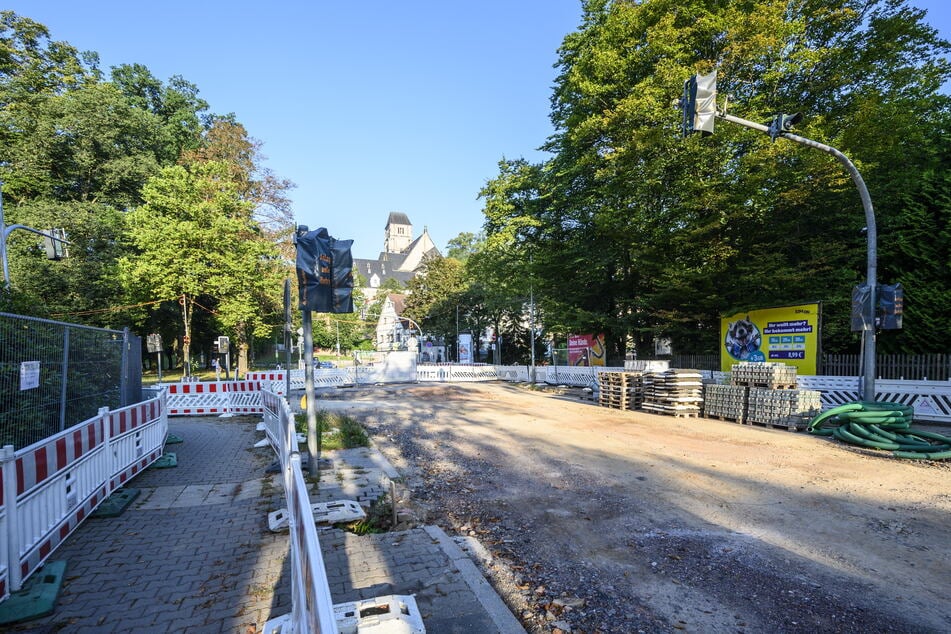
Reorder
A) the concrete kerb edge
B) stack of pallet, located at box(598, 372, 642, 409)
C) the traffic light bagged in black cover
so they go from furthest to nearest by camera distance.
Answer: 1. stack of pallet, located at box(598, 372, 642, 409)
2. the traffic light bagged in black cover
3. the concrete kerb edge

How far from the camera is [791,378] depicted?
1250cm

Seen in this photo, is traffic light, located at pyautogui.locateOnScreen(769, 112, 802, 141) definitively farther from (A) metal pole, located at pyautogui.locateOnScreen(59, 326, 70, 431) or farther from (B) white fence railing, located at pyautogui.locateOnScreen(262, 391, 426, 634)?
(A) metal pole, located at pyautogui.locateOnScreen(59, 326, 70, 431)

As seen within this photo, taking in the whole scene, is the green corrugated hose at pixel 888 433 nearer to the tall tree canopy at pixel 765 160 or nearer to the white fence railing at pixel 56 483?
the tall tree canopy at pixel 765 160

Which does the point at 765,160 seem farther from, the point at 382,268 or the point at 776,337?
the point at 382,268

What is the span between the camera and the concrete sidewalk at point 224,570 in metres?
3.39

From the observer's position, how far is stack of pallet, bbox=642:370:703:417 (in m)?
13.8

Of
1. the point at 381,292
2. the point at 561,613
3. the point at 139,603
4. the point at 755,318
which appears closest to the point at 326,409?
the point at 139,603

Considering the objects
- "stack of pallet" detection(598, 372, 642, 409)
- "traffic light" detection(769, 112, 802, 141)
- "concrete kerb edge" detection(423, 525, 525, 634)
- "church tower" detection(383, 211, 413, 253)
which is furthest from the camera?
"church tower" detection(383, 211, 413, 253)

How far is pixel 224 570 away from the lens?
13.7 feet

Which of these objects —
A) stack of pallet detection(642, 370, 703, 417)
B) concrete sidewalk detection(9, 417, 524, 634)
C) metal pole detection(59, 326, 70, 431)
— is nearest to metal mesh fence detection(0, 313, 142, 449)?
metal pole detection(59, 326, 70, 431)

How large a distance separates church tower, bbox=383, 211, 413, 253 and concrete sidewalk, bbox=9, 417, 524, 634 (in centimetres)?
14320

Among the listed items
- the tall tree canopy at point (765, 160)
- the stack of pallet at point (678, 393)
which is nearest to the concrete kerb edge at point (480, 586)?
the stack of pallet at point (678, 393)

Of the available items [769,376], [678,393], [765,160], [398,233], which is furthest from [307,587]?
[398,233]

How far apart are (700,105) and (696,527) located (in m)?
6.57
